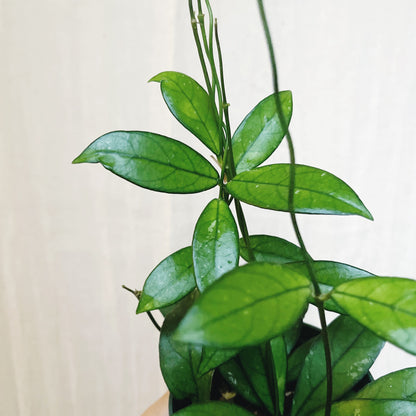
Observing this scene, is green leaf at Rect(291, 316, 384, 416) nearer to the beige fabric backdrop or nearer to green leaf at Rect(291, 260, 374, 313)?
green leaf at Rect(291, 260, 374, 313)

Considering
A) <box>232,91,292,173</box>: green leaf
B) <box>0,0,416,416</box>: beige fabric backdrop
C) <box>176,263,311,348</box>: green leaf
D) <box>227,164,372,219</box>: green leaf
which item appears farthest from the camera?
<box>0,0,416,416</box>: beige fabric backdrop

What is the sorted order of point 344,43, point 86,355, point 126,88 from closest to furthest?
point 344,43 → point 126,88 → point 86,355

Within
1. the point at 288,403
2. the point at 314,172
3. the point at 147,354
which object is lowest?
the point at 147,354

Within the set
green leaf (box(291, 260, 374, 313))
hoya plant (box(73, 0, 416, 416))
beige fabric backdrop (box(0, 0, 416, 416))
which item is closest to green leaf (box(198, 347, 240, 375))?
hoya plant (box(73, 0, 416, 416))

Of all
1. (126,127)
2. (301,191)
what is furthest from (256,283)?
(126,127)

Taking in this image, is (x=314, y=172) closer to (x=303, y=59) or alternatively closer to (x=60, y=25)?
(x=303, y=59)

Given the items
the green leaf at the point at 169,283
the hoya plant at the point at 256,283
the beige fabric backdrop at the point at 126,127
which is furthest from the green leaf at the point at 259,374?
the beige fabric backdrop at the point at 126,127

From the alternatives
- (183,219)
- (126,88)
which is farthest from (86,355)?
(126,88)
